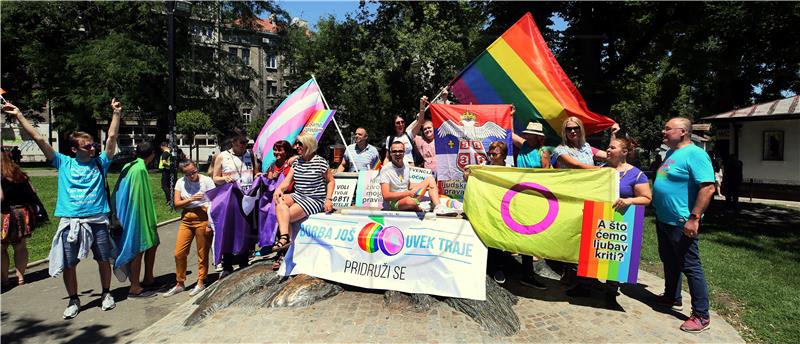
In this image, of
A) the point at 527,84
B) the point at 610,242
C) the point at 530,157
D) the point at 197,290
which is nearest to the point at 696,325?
the point at 610,242

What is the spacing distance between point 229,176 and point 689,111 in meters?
53.4

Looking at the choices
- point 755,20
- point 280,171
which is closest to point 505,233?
point 280,171

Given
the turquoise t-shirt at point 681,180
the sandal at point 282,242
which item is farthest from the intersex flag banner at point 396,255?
the turquoise t-shirt at point 681,180

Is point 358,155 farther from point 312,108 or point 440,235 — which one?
point 440,235

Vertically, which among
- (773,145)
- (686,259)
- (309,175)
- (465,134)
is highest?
(773,145)

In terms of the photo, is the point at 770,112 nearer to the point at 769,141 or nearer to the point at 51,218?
the point at 769,141

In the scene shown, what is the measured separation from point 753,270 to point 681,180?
3618mm

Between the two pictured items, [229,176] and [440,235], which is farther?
[229,176]

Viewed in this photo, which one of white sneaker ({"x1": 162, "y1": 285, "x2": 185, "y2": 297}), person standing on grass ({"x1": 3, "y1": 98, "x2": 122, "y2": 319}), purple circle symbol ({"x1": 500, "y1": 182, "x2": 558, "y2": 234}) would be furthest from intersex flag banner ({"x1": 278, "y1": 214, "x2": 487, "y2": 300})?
person standing on grass ({"x1": 3, "y1": 98, "x2": 122, "y2": 319})

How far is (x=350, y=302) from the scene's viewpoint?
4.70 metres

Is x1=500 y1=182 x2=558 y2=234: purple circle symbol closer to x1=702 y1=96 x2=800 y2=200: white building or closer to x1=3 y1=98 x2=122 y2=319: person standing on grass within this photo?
x1=3 y1=98 x2=122 y2=319: person standing on grass

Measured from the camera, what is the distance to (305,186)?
17.8ft

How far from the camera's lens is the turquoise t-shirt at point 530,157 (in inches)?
217

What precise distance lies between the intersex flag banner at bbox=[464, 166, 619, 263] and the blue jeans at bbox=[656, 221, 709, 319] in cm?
70
